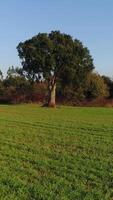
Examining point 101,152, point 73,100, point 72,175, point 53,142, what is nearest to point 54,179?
point 72,175

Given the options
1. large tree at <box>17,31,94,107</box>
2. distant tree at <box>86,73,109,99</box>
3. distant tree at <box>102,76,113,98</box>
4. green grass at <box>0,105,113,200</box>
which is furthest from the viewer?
distant tree at <box>102,76,113,98</box>

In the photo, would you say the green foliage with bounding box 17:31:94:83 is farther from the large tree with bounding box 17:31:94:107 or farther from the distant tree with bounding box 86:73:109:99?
the distant tree with bounding box 86:73:109:99

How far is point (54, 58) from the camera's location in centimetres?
6781

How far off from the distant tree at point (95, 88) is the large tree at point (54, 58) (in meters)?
12.3

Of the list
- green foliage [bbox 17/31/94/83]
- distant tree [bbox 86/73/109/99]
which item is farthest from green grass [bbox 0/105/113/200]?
distant tree [bbox 86/73/109/99]

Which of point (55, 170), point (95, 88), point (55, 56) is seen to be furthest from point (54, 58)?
point (55, 170)

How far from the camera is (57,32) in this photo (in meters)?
70.1

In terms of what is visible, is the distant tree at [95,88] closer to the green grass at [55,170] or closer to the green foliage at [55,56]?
the green foliage at [55,56]

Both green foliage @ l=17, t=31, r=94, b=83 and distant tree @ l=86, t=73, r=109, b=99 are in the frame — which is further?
distant tree @ l=86, t=73, r=109, b=99

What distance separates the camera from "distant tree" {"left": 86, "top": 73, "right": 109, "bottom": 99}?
270ft

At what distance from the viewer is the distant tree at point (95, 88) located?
82438 millimetres

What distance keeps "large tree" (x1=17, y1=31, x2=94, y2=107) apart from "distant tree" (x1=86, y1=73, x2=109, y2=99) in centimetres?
1226

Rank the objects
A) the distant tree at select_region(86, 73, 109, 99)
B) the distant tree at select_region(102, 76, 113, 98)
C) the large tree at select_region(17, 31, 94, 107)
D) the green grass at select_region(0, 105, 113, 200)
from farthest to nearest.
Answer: the distant tree at select_region(102, 76, 113, 98) → the distant tree at select_region(86, 73, 109, 99) → the large tree at select_region(17, 31, 94, 107) → the green grass at select_region(0, 105, 113, 200)

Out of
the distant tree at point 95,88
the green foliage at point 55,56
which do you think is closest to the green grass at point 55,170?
the green foliage at point 55,56
